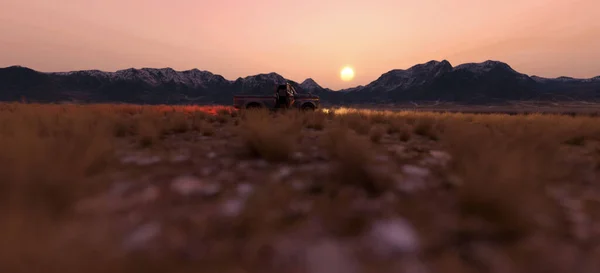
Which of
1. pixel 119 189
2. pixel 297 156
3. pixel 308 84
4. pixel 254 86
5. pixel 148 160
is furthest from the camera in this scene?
pixel 308 84

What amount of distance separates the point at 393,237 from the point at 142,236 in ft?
5.38

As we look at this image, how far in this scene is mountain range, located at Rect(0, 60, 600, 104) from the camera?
11738cm

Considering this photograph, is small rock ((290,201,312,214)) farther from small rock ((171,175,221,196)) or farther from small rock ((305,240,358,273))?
small rock ((171,175,221,196))

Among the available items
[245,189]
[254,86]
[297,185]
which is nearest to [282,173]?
[297,185]

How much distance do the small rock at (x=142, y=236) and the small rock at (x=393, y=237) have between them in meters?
1.42

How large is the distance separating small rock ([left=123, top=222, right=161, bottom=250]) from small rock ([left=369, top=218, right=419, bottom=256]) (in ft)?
4.66

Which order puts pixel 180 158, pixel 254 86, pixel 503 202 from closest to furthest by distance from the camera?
pixel 503 202
pixel 180 158
pixel 254 86

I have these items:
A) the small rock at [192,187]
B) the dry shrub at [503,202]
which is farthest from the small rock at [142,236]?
the dry shrub at [503,202]

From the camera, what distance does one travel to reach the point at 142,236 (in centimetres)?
168

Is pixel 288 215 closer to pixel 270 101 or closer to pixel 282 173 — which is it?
pixel 282 173

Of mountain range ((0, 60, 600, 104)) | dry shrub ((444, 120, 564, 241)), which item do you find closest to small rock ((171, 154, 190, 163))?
dry shrub ((444, 120, 564, 241))

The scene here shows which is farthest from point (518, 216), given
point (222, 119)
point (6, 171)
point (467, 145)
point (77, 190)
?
point (222, 119)

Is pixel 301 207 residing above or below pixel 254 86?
below

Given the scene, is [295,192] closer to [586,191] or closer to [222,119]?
[586,191]
